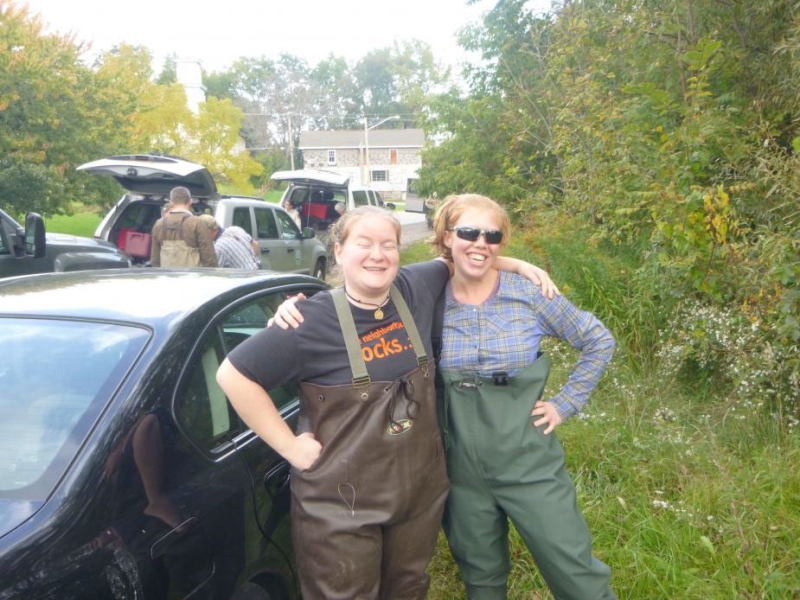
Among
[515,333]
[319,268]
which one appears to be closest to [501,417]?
[515,333]

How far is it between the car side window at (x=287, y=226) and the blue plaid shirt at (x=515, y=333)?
8431 millimetres

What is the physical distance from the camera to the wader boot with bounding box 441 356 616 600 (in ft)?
7.40

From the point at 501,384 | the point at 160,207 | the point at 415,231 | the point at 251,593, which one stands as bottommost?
the point at 415,231

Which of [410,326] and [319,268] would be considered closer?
[410,326]

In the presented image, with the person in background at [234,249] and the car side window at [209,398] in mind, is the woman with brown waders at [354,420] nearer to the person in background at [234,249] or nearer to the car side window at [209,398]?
the car side window at [209,398]

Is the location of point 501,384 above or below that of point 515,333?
below

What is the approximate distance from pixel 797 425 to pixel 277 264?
785cm

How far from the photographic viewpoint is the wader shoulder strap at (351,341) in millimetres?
1980

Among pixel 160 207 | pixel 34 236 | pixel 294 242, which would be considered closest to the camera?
pixel 34 236

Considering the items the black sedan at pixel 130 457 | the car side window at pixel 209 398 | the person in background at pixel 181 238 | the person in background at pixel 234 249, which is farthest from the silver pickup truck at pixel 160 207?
the car side window at pixel 209 398

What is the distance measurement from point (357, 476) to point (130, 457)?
630 millimetres

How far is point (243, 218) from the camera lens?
370 inches

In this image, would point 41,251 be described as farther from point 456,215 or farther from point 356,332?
point 356,332

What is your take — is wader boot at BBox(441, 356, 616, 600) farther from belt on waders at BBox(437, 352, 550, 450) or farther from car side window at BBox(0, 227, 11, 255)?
car side window at BBox(0, 227, 11, 255)
